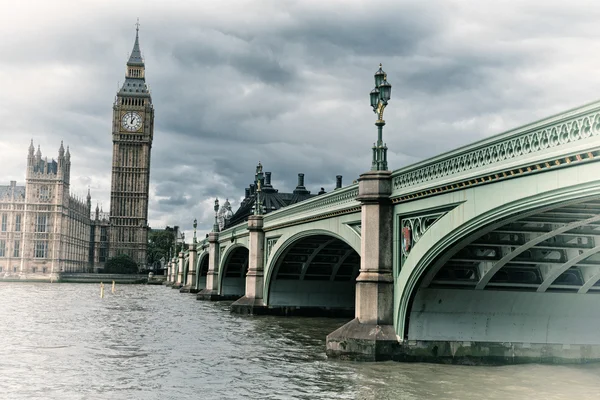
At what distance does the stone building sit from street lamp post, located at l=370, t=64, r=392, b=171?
125830 millimetres

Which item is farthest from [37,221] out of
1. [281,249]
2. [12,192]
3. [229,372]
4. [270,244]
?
[229,372]

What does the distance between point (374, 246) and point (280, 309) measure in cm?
2212

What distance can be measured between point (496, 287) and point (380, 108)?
644 centimetres

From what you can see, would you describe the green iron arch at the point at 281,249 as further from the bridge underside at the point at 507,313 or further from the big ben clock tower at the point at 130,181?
the big ben clock tower at the point at 130,181

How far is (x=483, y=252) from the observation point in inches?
773

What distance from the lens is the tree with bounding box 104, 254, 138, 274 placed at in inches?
5955

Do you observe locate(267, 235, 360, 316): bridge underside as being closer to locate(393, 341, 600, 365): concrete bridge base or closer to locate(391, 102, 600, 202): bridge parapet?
locate(393, 341, 600, 365): concrete bridge base

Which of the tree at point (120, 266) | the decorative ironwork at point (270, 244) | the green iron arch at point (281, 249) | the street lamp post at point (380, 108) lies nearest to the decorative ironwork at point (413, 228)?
the street lamp post at point (380, 108)

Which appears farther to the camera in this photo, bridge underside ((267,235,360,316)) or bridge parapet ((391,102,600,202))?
bridge underside ((267,235,360,316))

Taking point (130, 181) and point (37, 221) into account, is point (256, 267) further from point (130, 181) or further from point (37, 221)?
point (130, 181)

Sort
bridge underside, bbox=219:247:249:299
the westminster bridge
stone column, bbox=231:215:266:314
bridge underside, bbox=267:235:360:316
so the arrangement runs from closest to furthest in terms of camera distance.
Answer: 1. the westminster bridge
2. bridge underside, bbox=267:235:360:316
3. stone column, bbox=231:215:266:314
4. bridge underside, bbox=219:247:249:299

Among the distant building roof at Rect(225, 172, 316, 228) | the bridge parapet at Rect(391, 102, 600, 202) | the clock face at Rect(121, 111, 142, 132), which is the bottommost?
the bridge parapet at Rect(391, 102, 600, 202)

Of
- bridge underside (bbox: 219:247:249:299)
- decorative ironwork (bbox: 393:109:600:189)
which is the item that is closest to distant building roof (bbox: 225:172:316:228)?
bridge underside (bbox: 219:247:249:299)

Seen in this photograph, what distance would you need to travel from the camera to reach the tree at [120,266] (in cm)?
15125
